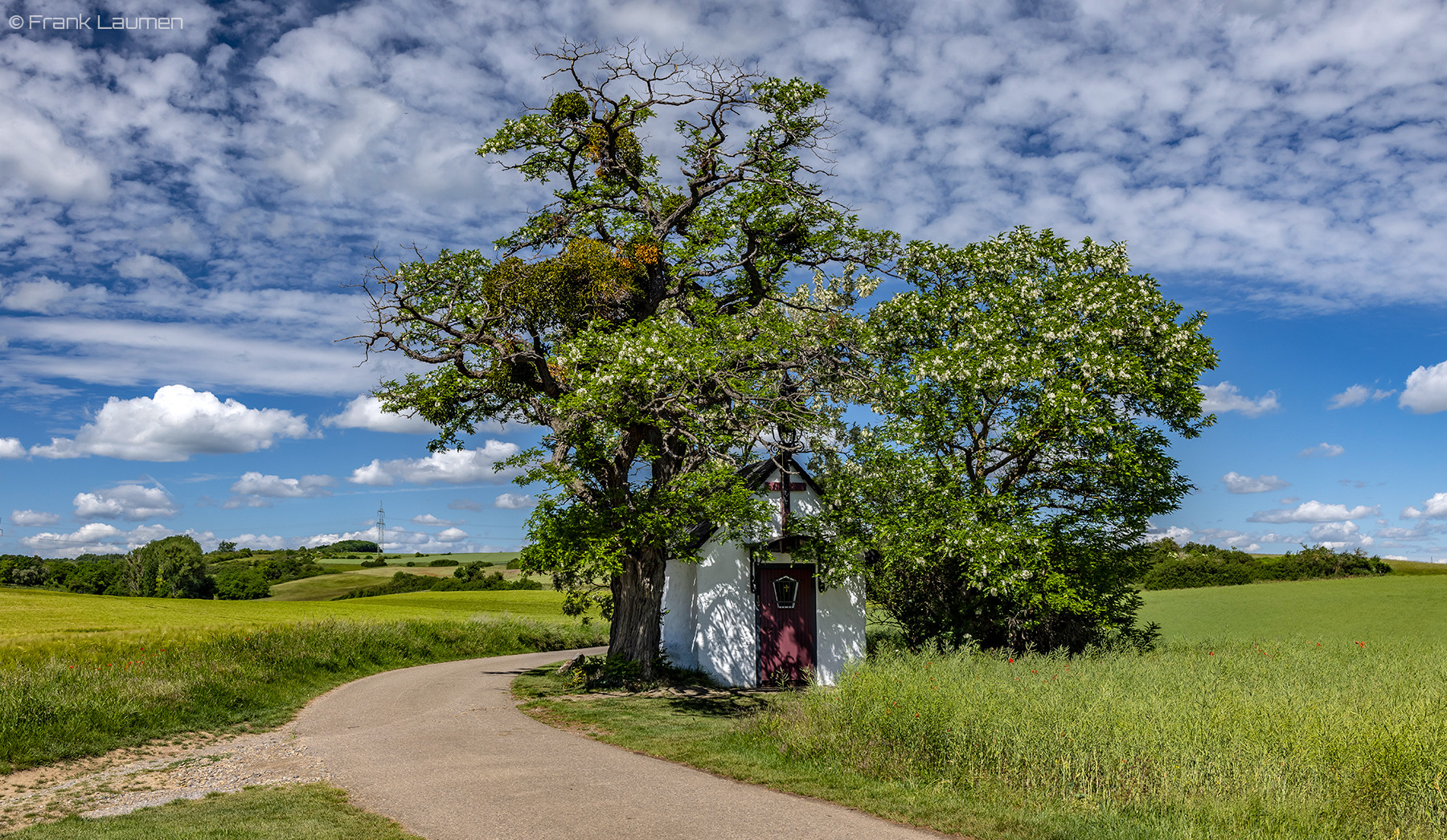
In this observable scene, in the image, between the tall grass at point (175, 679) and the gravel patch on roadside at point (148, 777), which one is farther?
the tall grass at point (175, 679)

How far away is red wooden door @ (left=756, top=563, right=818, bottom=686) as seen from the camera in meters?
21.8

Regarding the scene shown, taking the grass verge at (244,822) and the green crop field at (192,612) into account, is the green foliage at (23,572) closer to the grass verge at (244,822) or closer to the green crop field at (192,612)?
the green crop field at (192,612)

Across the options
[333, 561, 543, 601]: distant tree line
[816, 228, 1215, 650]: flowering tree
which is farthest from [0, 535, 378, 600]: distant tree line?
[816, 228, 1215, 650]: flowering tree

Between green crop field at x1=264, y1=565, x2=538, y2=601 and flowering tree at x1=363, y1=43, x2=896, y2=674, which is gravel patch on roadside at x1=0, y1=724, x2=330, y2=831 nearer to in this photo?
flowering tree at x1=363, y1=43, x2=896, y2=674

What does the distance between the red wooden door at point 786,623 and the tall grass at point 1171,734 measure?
8747 mm

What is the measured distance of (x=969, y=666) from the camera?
12914 mm

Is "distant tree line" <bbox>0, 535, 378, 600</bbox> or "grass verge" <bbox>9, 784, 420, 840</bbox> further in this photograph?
"distant tree line" <bbox>0, 535, 378, 600</bbox>

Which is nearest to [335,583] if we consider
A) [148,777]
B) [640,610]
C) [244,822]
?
[640,610]

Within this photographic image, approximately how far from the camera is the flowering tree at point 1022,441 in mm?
18188

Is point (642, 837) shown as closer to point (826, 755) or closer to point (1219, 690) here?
point (826, 755)

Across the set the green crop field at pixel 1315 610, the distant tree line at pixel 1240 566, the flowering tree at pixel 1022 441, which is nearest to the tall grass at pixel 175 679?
→ the flowering tree at pixel 1022 441

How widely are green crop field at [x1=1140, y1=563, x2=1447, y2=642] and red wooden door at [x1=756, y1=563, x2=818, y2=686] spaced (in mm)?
16104

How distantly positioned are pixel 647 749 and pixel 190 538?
83.6 metres

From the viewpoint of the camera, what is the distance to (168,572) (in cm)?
7200
